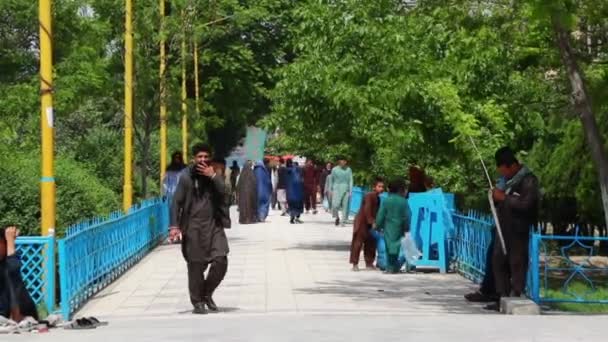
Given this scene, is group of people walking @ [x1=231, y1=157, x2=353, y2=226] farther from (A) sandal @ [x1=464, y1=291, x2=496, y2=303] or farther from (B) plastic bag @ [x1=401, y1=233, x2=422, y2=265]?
(A) sandal @ [x1=464, y1=291, x2=496, y2=303]

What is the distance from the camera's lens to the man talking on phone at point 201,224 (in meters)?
14.5

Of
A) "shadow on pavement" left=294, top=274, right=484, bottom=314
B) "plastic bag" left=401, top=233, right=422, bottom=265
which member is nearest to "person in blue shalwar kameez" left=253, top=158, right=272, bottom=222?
"plastic bag" left=401, top=233, right=422, bottom=265

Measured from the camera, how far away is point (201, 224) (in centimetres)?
1450

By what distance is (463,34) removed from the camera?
→ 17.4 m

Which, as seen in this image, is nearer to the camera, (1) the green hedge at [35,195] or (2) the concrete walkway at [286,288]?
(2) the concrete walkway at [286,288]

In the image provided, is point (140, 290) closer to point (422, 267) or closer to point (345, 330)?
point (422, 267)

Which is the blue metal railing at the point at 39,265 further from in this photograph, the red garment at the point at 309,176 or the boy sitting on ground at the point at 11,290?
the red garment at the point at 309,176

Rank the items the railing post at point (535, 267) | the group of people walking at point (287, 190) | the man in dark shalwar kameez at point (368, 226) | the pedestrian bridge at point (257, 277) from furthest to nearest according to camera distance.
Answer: the group of people walking at point (287, 190), the man in dark shalwar kameez at point (368, 226), the railing post at point (535, 267), the pedestrian bridge at point (257, 277)

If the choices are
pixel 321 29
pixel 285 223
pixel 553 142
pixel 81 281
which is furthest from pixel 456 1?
pixel 285 223

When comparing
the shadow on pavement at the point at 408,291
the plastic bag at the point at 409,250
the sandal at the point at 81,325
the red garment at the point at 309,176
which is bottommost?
the shadow on pavement at the point at 408,291

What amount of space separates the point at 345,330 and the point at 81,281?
14.1 ft

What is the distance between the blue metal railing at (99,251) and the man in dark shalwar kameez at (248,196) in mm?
7855

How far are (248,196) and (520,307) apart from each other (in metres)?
21.0

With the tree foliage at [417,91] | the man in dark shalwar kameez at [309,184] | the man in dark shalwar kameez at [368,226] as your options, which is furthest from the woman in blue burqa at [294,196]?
the man in dark shalwar kameez at [368,226]
